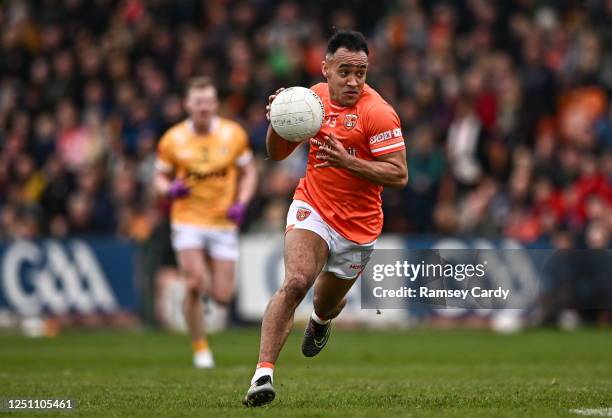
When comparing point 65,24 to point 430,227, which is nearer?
point 430,227

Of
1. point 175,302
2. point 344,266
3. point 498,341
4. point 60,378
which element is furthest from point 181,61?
point 344,266

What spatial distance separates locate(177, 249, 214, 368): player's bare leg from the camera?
13.4m

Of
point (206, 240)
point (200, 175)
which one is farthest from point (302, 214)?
point (200, 175)

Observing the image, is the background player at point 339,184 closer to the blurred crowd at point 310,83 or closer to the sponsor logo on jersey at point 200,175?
the sponsor logo on jersey at point 200,175

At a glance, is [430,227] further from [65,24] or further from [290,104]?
[290,104]

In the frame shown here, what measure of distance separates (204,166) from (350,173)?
523cm

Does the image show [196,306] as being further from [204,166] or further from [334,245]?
[334,245]

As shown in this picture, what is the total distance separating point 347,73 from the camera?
898 centimetres

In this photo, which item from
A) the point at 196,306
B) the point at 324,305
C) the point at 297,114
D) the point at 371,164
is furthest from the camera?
the point at 196,306

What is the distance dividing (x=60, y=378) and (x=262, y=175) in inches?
436

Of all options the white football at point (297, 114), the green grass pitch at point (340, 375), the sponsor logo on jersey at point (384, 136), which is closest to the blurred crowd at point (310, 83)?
the green grass pitch at point (340, 375)

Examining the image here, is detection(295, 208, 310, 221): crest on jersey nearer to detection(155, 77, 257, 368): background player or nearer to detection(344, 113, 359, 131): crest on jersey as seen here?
detection(344, 113, 359, 131): crest on jersey

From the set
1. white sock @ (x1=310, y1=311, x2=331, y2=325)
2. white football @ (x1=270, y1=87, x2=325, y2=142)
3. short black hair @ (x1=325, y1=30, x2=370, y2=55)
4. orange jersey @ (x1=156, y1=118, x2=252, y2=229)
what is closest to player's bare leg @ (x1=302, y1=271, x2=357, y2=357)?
white sock @ (x1=310, y1=311, x2=331, y2=325)

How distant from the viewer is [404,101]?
22281 millimetres
